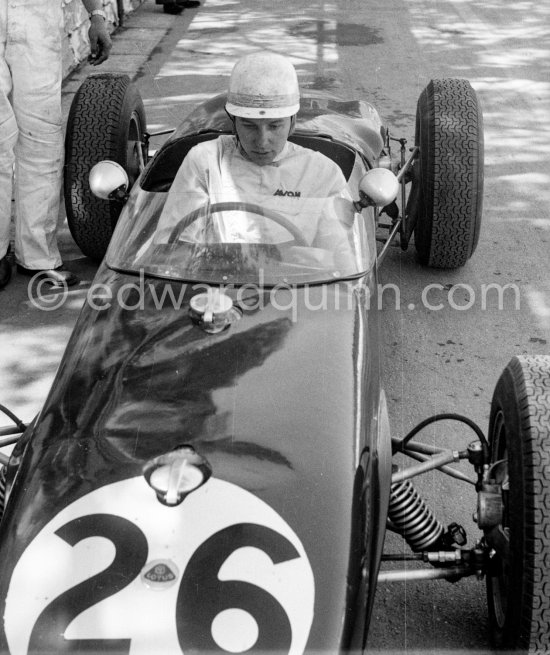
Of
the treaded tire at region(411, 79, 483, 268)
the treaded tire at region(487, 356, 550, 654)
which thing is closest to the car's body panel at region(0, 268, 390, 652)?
the treaded tire at region(487, 356, 550, 654)

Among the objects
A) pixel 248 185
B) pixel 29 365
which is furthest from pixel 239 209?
pixel 29 365

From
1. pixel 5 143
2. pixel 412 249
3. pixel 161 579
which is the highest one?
pixel 161 579

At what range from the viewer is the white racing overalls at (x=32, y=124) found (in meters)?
4.74

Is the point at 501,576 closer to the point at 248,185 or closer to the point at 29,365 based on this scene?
the point at 248,185

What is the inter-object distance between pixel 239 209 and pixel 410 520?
1.23 m

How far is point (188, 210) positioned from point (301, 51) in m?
7.24

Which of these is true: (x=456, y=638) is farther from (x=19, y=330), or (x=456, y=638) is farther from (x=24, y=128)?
(x=24, y=128)

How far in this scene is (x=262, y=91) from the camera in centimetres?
337

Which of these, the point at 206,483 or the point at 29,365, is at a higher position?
the point at 206,483

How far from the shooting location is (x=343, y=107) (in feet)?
15.8

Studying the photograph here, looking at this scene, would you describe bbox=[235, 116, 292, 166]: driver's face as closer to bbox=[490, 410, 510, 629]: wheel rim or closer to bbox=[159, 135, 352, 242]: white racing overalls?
bbox=[159, 135, 352, 242]: white racing overalls

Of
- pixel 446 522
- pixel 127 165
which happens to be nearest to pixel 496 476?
pixel 446 522

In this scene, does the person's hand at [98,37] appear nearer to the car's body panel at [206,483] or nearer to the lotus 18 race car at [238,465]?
the lotus 18 race car at [238,465]

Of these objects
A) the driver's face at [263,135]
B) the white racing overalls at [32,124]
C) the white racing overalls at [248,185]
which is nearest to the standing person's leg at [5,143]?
the white racing overalls at [32,124]
